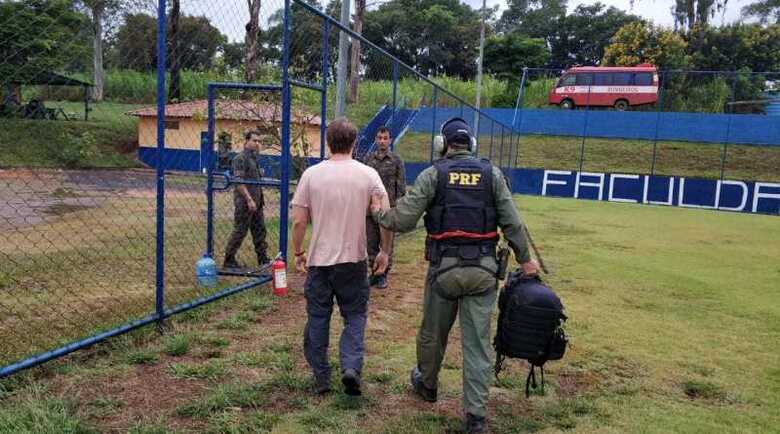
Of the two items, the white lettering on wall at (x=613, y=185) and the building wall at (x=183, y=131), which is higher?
the building wall at (x=183, y=131)

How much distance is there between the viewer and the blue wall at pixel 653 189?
20.5 m

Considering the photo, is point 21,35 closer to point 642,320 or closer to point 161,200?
point 161,200

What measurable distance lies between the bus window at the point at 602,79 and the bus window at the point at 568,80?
1110 mm

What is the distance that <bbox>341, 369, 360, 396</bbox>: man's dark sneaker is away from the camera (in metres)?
3.60

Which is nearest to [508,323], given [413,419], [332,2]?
[413,419]

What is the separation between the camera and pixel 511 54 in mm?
46156

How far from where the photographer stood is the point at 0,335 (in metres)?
4.36

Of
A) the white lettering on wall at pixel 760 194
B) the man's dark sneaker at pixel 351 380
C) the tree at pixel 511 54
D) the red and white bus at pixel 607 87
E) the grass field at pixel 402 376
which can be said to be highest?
the tree at pixel 511 54

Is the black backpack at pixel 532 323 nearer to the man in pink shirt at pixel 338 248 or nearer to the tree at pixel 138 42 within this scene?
the man in pink shirt at pixel 338 248

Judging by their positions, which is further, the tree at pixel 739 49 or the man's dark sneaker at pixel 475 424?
the tree at pixel 739 49

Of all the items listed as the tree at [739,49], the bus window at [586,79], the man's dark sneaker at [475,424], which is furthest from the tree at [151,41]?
the tree at [739,49]

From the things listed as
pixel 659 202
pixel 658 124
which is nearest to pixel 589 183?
pixel 659 202

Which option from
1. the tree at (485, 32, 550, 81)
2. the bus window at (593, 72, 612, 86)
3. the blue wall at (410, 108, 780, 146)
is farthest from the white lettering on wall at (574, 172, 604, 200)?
the tree at (485, 32, 550, 81)

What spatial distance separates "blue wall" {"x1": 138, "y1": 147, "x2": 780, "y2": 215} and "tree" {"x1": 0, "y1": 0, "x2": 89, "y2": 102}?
18.2m
